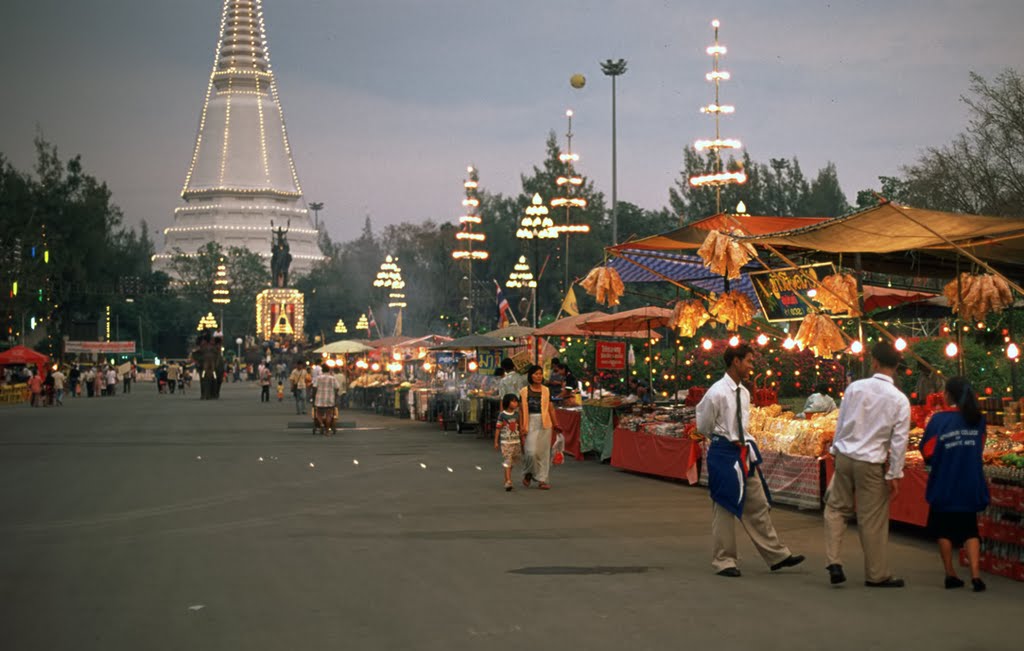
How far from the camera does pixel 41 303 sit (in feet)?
204

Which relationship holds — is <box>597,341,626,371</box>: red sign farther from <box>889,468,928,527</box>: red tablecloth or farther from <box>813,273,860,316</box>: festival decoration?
<box>889,468,928,527</box>: red tablecloth

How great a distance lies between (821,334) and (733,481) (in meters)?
5.34

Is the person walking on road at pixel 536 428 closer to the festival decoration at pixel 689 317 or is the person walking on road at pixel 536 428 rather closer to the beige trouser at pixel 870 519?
the festival decoration at pixel 689 317

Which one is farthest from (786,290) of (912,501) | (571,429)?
(571,429)

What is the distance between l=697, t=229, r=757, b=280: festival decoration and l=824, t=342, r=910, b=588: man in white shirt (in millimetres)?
5238

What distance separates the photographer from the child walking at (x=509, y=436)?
1539cm

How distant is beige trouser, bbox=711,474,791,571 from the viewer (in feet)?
29.4

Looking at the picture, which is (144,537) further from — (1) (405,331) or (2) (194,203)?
(2) (194,203)

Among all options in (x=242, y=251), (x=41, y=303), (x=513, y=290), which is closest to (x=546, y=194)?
(x=513, y=290)

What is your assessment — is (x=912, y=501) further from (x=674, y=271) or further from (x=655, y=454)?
(x=674, y=271)

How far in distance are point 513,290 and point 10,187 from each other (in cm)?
3201

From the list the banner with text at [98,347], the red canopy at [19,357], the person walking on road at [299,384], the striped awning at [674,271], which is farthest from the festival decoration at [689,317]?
the banner with text at [98,347]

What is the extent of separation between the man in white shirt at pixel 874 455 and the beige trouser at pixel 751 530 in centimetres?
56

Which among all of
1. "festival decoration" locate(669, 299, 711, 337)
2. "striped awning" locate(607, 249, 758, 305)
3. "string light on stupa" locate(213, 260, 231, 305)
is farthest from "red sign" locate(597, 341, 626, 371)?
"string light on stupa" locate(213, 260, 231, 305)
